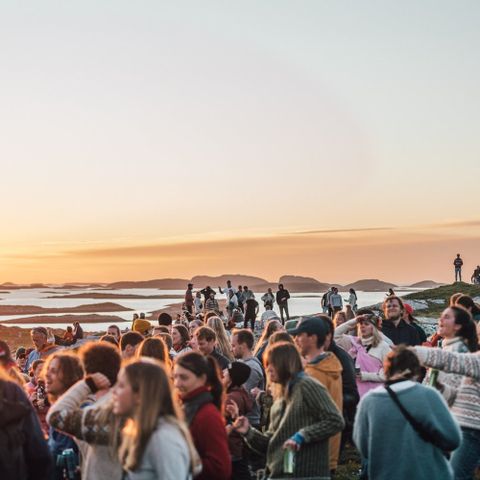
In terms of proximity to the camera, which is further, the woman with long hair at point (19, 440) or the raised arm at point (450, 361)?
the raised arm at point (450, 361)

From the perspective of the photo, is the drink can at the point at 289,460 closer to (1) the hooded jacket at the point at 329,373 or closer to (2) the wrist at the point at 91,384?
(1) the hooded jacket at the point at 329,373

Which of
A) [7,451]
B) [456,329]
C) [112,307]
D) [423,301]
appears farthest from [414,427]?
[112,307]

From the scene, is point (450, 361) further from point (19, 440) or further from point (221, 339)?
point (221, 339)

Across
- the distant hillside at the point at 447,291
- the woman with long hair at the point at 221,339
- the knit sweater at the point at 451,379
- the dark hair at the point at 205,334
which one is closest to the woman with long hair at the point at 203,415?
the knit sweater at the point at 451,379

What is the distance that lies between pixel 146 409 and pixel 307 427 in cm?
189

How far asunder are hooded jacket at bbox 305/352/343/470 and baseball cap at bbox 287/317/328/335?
0.34 m

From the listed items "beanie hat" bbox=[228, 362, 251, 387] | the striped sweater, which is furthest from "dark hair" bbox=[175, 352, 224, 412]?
"beanie hat" bbox=[228, 362, 251, 387]

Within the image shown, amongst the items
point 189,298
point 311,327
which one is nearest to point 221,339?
point 311,327

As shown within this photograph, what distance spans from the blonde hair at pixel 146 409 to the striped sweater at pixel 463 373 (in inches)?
90.2

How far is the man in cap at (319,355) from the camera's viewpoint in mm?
7004

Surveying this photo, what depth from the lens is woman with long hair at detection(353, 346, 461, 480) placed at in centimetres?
561

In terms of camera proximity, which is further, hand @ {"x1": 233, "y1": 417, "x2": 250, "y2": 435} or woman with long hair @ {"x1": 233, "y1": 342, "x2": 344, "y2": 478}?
hand @ {"x1": 233, "y1": 417, "x2": 250, "y2": 435}

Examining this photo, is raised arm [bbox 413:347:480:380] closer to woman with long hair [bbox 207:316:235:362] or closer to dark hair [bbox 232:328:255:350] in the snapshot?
dark hair [bbox 232:328:255:350]

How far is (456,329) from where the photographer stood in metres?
7.43
